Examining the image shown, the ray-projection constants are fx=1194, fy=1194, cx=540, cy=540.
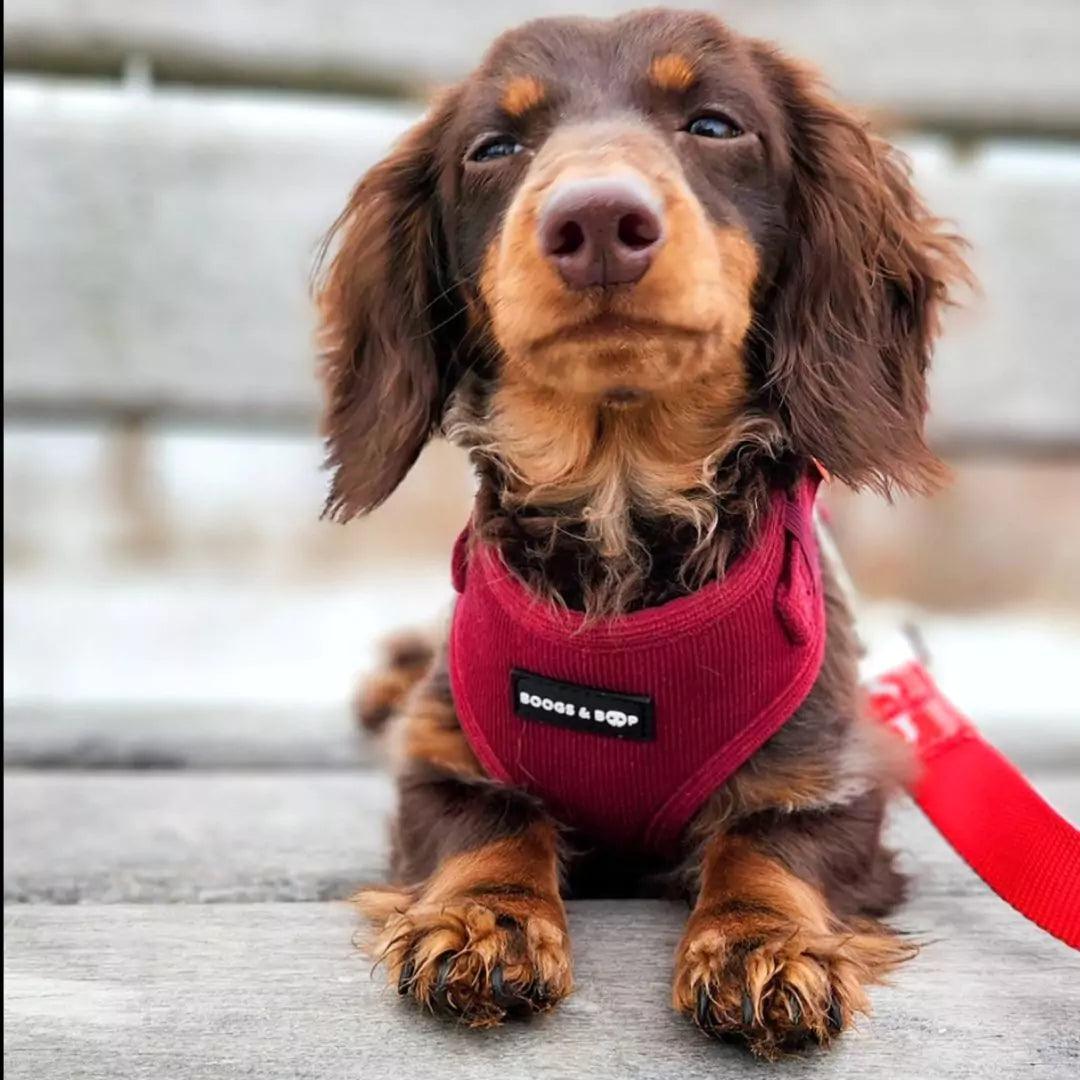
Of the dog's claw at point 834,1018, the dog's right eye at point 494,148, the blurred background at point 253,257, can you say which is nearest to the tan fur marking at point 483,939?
the dog's claw at point 834,1018

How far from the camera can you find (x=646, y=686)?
1.38 metres

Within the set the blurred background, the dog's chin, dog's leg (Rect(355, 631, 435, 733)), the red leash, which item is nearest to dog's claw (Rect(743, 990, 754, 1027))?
the red leash

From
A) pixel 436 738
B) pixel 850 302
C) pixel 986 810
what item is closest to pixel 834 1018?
pixel 986 810

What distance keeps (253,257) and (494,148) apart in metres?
1.93

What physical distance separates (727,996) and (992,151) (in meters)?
3.15

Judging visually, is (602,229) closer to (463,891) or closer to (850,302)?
(850,302)

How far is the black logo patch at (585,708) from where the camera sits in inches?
54.4

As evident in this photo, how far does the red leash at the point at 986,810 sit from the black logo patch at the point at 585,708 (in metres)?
0.48

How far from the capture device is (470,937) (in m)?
1.20

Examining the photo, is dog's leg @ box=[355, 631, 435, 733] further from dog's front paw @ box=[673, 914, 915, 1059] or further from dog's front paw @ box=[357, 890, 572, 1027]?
dog's front paw @ box=[673, 914, 915, 1059]

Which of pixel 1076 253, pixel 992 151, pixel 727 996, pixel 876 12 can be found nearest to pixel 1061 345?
pixel 1076 253

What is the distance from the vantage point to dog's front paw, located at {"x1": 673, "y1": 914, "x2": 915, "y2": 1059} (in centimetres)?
112

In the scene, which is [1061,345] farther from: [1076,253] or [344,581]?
[344,581]

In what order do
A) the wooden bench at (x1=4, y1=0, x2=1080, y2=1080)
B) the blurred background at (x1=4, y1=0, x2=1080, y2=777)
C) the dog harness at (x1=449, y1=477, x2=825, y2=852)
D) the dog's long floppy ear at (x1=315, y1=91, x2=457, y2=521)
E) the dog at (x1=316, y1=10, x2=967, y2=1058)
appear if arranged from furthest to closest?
the blurred background at (x1=4, y1=0, x2=1080, y2=777)
the wooden bench at (x1=4, y1=0, x2=1080, y2=1080)
the dog's long floppy ear at (x1=315, y1=91, x2=457, y2=521)
the dog harness at (x1=449, y1=477, x2=825, y2=852)
the dog at (x1=316, y1=10, x2=967, y2=1058)
